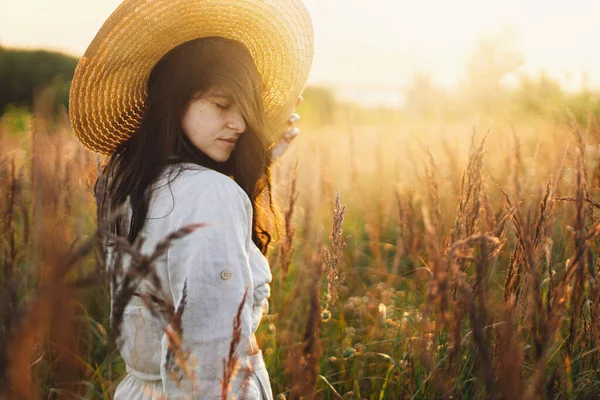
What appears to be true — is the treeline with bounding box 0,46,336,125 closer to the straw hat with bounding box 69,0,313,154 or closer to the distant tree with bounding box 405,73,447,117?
the straw hat with bounding box 69,0,313,154

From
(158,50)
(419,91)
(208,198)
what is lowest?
(208,198)

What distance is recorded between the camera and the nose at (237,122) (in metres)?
1.59

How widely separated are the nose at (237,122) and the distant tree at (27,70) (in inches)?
498

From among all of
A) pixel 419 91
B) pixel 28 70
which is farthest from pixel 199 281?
pixel 419 91

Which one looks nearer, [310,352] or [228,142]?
[310,352]

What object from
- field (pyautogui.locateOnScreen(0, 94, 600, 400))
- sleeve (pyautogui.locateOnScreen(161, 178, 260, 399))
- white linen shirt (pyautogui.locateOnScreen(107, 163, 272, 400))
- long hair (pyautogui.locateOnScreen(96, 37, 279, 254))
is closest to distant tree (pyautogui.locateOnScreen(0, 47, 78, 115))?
Answer: field (pyautogui.locateOnScreen(0, 94, 600, 400))

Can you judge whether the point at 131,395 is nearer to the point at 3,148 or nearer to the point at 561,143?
the point at 3,148

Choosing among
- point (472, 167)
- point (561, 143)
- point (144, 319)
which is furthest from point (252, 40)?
point (561, 143)

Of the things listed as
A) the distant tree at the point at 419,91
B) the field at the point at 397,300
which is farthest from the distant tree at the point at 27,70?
the distant tree at the point at 419,91

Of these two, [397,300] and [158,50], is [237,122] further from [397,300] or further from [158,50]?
[397,300]

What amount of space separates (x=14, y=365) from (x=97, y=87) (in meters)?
1.39

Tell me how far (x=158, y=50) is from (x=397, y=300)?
164cm

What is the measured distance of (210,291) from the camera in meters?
1.11

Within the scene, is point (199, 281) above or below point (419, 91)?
below
